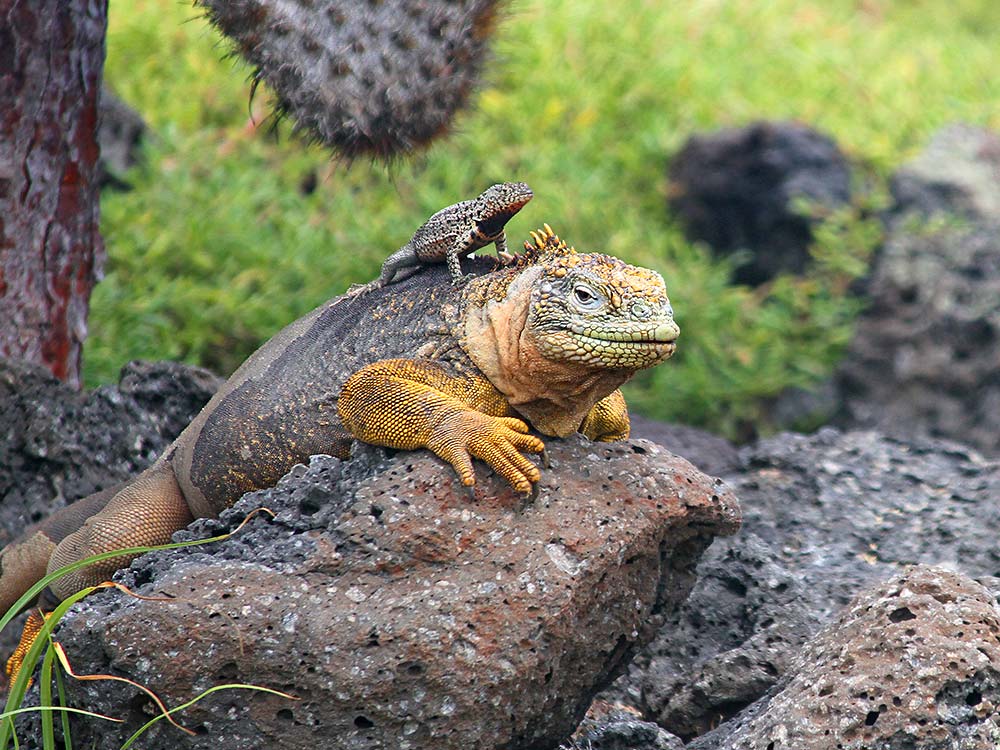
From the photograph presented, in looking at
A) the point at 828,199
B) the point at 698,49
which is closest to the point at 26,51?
the point at 828,199

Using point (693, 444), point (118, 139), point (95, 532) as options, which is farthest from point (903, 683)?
point (118, 139)

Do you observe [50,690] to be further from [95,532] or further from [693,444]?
[693,444]

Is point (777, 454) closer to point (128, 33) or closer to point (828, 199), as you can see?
point (828, 199)

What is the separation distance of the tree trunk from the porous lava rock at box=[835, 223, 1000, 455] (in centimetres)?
431

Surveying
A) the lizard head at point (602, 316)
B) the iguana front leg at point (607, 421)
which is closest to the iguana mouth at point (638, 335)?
the lizard head at point (602, 316)

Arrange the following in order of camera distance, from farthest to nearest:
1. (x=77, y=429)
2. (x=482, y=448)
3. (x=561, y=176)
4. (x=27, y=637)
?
1. (x=561, y=176)
2. (x=77, y=429)
3. (x=27, y=637)
4. (x=482, y=448)

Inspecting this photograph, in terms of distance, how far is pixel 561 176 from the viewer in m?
7.95

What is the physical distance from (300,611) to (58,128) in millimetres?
2385

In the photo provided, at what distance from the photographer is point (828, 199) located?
7855mm

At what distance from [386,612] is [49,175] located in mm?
2437

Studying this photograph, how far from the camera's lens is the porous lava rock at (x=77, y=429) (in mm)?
4289

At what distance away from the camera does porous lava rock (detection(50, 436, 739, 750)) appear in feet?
9.62

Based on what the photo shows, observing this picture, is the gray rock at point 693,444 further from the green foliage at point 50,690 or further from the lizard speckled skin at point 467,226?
the green foliage at point 50,690

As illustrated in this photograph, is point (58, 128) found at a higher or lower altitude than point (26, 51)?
lower
